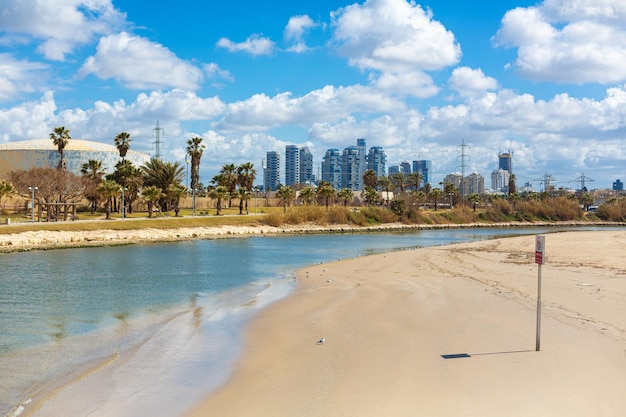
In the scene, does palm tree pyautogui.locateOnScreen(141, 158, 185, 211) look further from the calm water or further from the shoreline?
the calm water

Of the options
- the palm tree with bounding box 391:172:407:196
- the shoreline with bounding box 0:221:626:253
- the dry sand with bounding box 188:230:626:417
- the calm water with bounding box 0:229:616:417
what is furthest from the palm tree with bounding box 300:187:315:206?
the dry sand with bounding box 188:230:626:417

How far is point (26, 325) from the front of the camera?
1947 cm

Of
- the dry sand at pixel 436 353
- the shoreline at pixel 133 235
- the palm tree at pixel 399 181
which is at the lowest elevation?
the shoreline at pixel 133 235

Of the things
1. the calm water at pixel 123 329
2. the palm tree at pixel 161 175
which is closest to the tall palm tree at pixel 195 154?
the palm tree at pixel 161 175

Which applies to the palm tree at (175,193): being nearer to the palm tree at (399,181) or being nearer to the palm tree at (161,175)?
the palm tree at (161,175)

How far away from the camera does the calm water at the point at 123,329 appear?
11.8 meters

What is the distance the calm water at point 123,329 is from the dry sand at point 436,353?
112 cm

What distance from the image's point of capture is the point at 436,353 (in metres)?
13.4

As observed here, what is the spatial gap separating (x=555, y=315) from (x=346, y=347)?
23.7ft

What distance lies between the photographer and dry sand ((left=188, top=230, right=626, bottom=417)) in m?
10.1

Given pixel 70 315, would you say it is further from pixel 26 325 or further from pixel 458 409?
pixel 458 409

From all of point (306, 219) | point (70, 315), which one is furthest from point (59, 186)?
point (70, 315)

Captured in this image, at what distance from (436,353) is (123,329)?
10.6m

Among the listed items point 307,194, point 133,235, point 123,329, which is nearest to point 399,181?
point 307,194
